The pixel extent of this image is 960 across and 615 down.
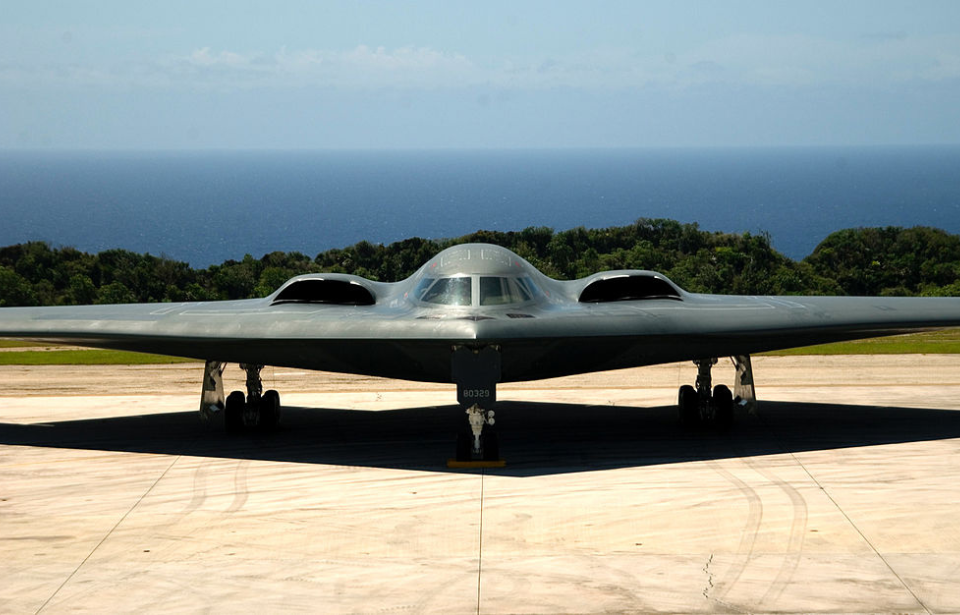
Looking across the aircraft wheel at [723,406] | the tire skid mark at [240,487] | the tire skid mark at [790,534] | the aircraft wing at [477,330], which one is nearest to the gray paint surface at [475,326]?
the aircraft wing at [477,330]

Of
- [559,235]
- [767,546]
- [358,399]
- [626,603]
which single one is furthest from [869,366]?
[559,235]

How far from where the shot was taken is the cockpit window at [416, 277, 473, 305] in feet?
55.2

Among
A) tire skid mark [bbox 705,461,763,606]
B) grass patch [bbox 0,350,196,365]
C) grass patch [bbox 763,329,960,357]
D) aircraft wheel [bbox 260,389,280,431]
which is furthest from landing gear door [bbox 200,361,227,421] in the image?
grass patch [bbox 763,329,960,357]

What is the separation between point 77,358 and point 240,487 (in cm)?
1571

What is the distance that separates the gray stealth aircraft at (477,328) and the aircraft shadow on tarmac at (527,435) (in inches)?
25.5

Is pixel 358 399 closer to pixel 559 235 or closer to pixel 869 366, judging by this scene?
pixel 869 366

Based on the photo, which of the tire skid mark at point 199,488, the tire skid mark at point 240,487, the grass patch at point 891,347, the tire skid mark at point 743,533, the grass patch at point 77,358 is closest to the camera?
the tire skid mark at point 743,533

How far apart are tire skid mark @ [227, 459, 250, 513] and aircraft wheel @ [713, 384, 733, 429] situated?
7.08 m

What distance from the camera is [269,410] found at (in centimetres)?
1856

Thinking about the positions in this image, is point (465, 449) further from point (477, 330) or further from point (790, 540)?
point (790, 540)

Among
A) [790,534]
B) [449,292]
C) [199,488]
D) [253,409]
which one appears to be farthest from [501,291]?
[790,534]

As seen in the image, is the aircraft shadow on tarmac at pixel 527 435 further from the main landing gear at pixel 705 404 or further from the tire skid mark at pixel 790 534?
the tire skid mark at pixel 790 534

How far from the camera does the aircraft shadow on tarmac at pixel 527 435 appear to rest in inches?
651

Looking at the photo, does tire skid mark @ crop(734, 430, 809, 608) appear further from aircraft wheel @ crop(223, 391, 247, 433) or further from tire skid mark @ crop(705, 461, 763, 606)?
aircraft wheel @ crop(223, 391, 247, 433)
